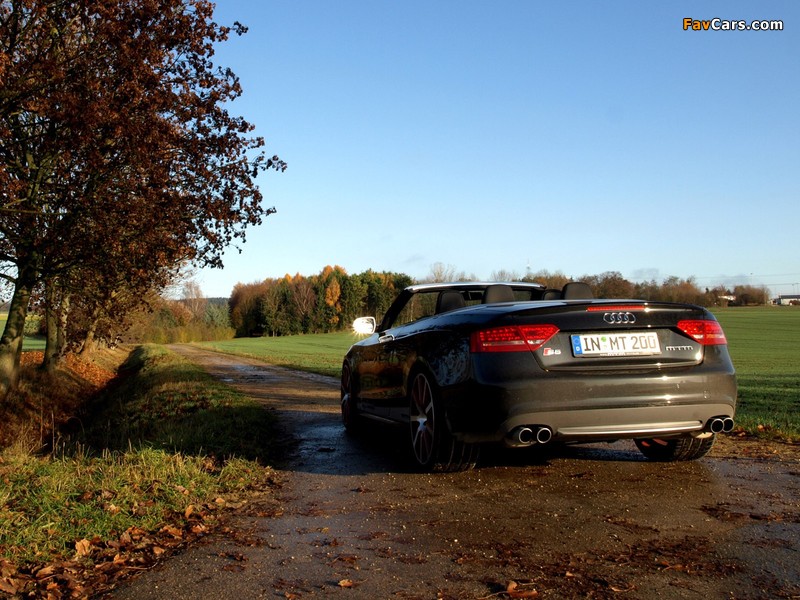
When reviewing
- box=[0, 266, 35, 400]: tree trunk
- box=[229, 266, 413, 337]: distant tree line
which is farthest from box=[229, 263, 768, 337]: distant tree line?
box=[0, 266, 35, 400]: tree trunk

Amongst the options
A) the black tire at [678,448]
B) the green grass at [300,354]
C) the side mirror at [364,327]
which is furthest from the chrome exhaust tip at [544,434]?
the green grass at [300,354]

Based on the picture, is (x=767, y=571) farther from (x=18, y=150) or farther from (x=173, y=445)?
(x=18, y=150)

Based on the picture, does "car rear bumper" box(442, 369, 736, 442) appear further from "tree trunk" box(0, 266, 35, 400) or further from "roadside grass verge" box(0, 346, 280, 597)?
"tree trunk" box(0, 266, 35, 400)

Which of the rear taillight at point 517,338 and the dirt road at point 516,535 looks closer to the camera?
the dirt road at point 516,535

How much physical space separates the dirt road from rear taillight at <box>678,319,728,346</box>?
40.1 inches

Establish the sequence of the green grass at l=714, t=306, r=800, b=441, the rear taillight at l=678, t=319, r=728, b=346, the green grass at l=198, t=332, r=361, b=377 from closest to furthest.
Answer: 1. the rear taillight at l=678, t=319, r=728, b=346
2. the green grass at l=714, t=306, r=800, b=441
3. the green grass at l=198, t=332, r=361, b=377

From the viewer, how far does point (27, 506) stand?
4656mm

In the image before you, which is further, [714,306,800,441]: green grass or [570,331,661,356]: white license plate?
[714,306,800,441]: green grass

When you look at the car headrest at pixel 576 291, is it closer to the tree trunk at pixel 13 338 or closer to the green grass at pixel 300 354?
the green grass at pixel 300 354

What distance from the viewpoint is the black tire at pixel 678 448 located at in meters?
5.83

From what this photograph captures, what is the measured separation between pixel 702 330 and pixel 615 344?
0.77 meters

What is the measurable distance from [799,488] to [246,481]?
400 centimetres

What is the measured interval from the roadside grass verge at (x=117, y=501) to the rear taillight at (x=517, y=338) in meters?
1.93

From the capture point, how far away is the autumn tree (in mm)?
12945
